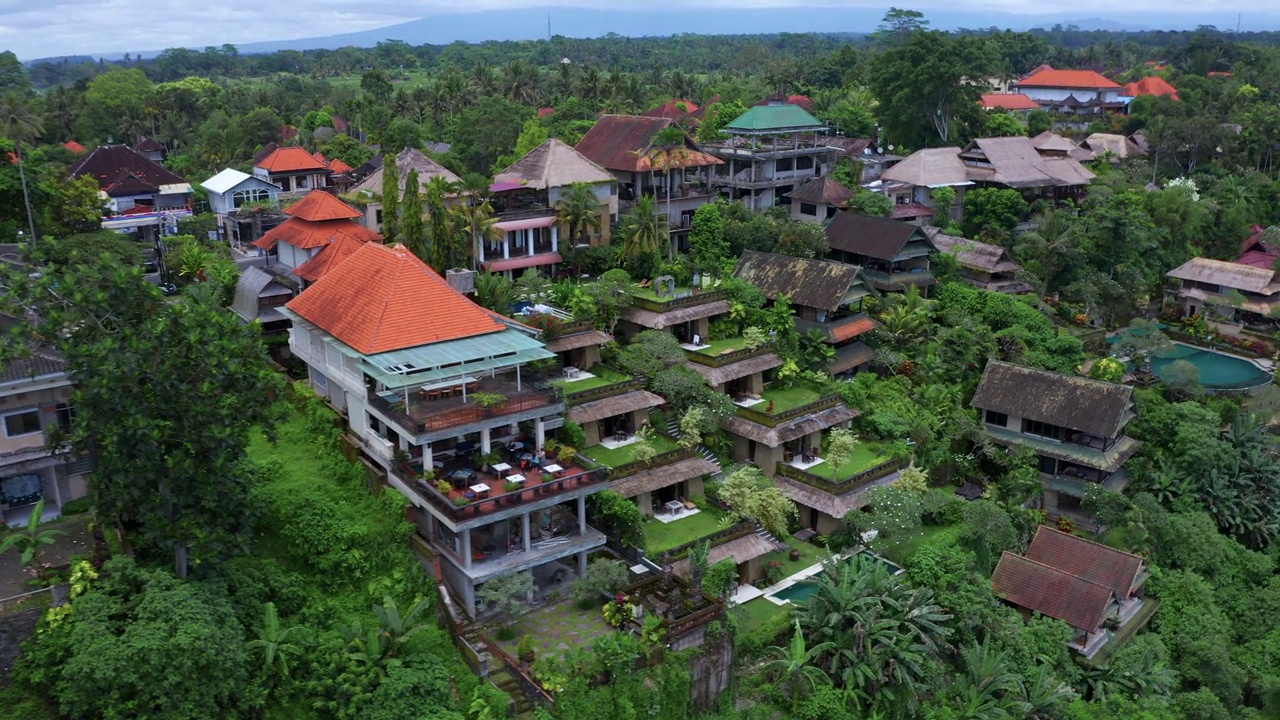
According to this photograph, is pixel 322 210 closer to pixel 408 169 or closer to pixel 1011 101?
pixel 408 169

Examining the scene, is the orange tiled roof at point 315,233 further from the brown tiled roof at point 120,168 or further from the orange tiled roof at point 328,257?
the brown tiled roof at point 120,168

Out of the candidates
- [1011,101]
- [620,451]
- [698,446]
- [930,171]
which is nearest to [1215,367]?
[930,171]

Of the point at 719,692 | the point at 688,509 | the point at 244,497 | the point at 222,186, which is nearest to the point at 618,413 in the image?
the point at 688,509

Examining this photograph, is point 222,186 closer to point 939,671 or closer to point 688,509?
point 688,509

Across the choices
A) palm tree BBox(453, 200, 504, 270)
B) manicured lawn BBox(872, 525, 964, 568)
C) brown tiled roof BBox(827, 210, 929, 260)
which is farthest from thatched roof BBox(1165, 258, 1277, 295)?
palm tree BBox(453, 200, 504, 270)

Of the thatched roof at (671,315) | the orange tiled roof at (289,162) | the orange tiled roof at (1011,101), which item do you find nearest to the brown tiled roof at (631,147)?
the thatched roof at (671,315)
